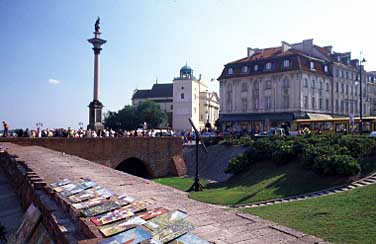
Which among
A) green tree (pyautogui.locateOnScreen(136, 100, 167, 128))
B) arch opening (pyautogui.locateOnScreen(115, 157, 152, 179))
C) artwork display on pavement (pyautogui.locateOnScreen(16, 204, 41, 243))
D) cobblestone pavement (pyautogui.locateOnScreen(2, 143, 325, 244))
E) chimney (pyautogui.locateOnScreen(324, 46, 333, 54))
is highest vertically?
chimney (pyautogui.locateOnScreen(324, 46, 333, 54))

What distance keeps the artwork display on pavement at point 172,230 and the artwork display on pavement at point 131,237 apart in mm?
127

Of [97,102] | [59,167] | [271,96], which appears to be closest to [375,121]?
[271,96]

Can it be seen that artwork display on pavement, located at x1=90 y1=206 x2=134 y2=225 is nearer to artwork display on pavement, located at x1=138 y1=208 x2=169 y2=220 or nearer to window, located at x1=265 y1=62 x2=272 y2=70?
artwork display on pavement, located at x1=138 y1=208 x2=169 y2=220

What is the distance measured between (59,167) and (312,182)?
13.0m

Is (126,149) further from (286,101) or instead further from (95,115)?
(286,101)

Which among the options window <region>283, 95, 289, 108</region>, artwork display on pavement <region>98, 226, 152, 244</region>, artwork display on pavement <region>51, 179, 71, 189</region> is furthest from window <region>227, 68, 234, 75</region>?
artwork display on pavement <region>98, 226, 152, 244</region>

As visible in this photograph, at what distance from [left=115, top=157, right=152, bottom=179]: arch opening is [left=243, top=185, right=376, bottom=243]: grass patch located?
72.8 feet

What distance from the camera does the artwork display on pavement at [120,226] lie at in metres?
4.81

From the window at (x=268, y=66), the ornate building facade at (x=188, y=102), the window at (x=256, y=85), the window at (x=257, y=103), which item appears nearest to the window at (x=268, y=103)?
the window at (x=257, y=103)

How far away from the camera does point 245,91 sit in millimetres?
55844

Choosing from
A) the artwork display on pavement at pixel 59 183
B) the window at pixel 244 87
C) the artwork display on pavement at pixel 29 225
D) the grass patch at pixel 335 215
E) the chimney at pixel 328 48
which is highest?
the chimney at pixel 328 48

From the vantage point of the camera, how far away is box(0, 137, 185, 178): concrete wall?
2694cm

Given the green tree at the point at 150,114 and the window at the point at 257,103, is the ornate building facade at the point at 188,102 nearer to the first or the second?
the green tree at the point at 150,114

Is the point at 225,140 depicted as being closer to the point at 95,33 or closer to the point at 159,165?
the point at 159,165
